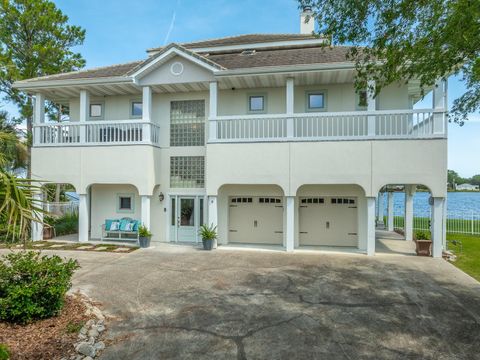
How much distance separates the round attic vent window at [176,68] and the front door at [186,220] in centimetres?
552

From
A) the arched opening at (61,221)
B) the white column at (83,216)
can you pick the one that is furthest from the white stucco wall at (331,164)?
the arched opening at (61,221)

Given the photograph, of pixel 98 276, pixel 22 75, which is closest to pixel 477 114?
pixel 98 276

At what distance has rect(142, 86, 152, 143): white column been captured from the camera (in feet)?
43.8

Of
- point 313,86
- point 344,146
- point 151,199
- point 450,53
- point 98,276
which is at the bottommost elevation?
point 98,276

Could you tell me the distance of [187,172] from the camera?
46.9 feet

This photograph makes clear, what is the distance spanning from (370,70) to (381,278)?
570 centimetres

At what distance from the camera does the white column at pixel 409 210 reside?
15.0 meters

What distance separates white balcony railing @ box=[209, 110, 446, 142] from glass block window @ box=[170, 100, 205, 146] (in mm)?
1626

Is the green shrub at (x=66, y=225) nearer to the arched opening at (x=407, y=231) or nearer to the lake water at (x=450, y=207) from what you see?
the arched opening at (x=407, y=231)

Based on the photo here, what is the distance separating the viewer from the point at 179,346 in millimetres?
4973

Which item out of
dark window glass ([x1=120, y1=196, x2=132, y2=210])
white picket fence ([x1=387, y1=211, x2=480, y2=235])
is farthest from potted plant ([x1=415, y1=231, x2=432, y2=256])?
dark window glass ([x1=120, y1=196, x2=132, y2=210])

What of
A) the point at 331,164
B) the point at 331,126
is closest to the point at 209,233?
the point at 331,164

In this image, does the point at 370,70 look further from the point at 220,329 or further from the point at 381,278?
the point at 220,329

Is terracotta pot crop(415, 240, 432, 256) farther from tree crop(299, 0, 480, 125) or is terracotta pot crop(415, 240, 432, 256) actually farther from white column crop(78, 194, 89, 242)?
white column crop(78, 194, 89, 242)
